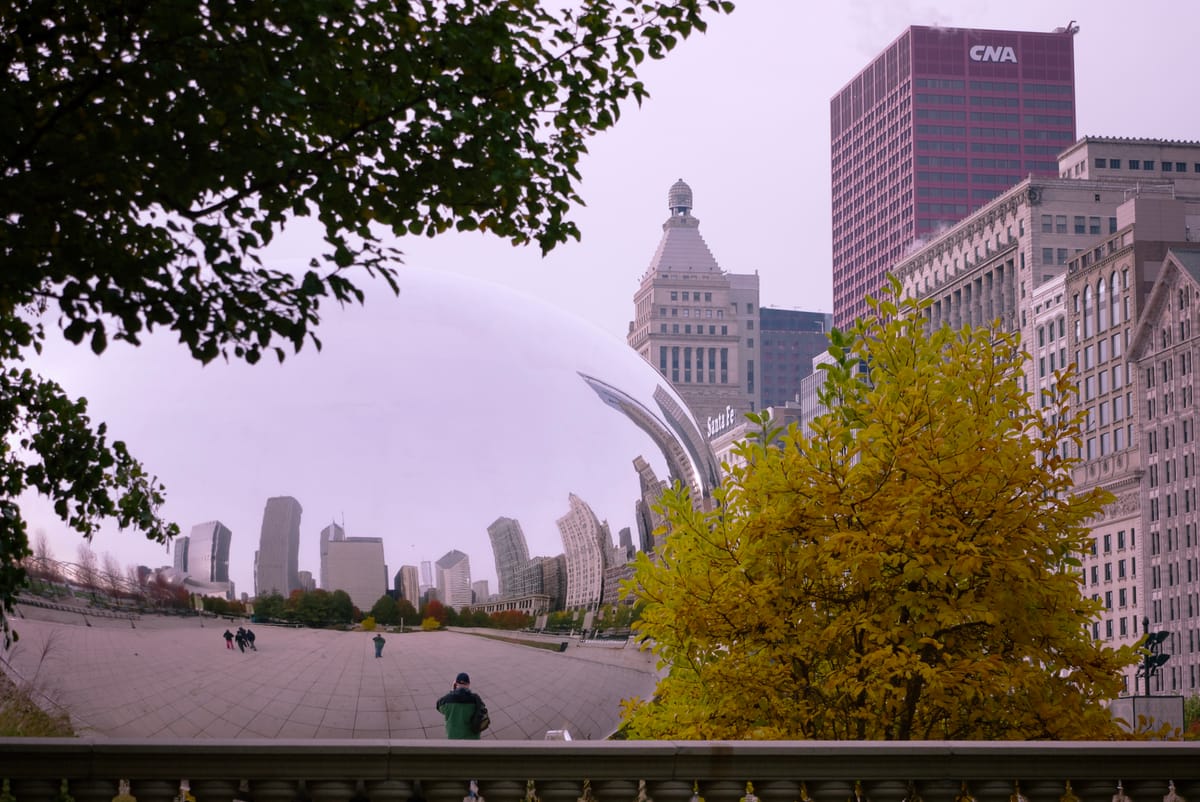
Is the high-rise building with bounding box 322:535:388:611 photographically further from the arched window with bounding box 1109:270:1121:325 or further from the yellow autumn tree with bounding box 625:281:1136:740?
the arched window with bounding box 1109:270:1121:325

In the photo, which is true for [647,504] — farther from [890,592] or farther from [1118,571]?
[1118,571]

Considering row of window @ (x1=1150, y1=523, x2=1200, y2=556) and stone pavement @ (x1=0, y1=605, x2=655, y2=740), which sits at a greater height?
row of window @ (x1=1150, y1=523, x2=1200, y2=556)

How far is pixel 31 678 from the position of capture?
302 inches

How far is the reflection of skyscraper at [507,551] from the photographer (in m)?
7.47

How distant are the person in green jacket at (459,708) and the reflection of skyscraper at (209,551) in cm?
126

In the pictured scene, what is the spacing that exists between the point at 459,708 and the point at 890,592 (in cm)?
426

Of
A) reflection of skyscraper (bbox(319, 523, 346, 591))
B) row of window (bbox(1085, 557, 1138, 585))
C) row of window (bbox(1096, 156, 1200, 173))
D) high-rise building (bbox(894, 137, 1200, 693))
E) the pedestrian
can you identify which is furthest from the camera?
row of window (bbox(1096, 156, 1200, 173))

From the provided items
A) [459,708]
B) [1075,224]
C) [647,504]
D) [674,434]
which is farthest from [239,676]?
[1075,224]

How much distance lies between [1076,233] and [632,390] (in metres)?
137

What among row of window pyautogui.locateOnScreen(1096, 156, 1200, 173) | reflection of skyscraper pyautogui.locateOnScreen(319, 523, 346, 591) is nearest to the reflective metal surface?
reflection of skyscraper pyautogui.locateOnScreen(319, 523, 346, 591)

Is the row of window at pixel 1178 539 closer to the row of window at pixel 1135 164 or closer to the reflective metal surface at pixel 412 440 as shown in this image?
the row of window at pixel 1135 164

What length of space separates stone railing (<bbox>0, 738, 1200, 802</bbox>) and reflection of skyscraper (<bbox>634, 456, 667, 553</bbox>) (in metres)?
1.16

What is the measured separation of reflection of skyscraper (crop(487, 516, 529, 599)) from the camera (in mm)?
7469

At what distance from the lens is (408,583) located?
290 inches
